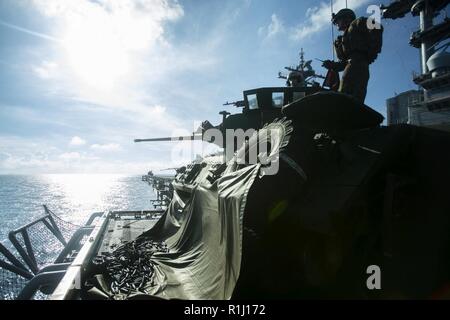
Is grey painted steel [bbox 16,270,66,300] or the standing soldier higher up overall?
the standing soldier

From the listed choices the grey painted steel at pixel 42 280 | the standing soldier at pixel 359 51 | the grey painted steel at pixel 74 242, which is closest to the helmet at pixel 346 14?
the standing soldier at pixel 359 51

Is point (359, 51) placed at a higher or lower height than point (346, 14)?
lower

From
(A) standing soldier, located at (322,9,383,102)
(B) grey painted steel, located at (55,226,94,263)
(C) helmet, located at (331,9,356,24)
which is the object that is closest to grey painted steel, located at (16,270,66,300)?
(B) grey painted steel, located at (55,226,94,263)

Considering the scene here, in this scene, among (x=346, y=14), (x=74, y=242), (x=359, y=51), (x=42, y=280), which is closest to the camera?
(x=42, y=280)

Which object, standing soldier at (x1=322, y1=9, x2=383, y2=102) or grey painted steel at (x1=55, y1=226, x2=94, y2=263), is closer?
standing soldier at (x1=322, y1=9, x2=383, y2=102)

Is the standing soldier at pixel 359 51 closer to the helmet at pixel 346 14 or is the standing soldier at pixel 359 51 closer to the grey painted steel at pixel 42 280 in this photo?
the helmet at pixel 346 14

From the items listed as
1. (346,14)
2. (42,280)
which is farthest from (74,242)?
(346,14)

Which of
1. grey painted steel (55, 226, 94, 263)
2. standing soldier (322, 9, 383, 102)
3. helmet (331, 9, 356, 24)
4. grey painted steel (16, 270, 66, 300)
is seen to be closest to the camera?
grey painted steel (16, 270, 66, 300)

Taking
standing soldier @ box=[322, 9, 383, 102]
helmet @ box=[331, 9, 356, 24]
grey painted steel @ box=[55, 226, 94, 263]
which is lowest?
grey painted steel @ box=[55, 226, 94, 263]

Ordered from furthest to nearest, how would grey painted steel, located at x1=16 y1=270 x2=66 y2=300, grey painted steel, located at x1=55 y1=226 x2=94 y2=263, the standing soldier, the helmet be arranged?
1. grey painted steel, located at x1=55 y1=226 x2=94 y2=263
2. the helmet
3. the standing soldier
4. grey painted steel, located at x1=16 y1=270 x2=66 y2=300

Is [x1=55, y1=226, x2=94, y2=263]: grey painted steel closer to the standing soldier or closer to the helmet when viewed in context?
the standing soldier

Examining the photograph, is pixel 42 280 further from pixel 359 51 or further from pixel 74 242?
pixel 359 51
